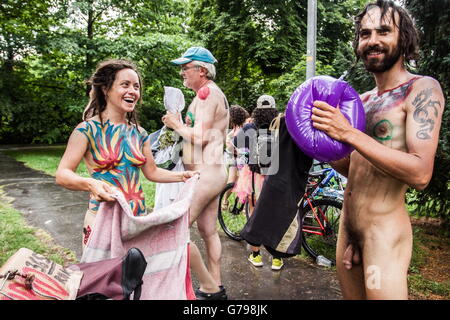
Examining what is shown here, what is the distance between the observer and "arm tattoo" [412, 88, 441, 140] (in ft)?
4.73

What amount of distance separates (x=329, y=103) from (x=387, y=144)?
0.35 metres

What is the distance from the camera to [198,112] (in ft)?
9.16

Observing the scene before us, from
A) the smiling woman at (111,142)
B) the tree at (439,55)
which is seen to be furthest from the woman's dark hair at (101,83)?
the tree at (439,55)

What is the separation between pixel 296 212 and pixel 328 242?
2.72 metres

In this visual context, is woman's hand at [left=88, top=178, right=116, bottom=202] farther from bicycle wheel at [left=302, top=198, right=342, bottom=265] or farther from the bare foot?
bicycle wheel at [left=302, top=198, right=342, bottom=265]

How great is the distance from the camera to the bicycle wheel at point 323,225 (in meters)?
4.13

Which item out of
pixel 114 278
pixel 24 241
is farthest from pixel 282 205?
pixel 24 241

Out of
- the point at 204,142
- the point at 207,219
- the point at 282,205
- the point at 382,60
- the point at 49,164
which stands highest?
the point at 382,60

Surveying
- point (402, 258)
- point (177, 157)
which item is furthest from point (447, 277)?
point (177, 157)

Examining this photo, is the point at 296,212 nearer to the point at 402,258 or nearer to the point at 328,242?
the point at 402,258

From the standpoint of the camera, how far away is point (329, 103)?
160 centimetres

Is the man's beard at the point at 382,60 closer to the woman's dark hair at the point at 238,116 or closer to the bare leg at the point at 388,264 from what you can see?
the bare leg at the point at 388,264

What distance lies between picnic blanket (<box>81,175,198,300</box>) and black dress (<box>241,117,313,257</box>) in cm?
43

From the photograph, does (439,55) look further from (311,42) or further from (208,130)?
(208,130)
